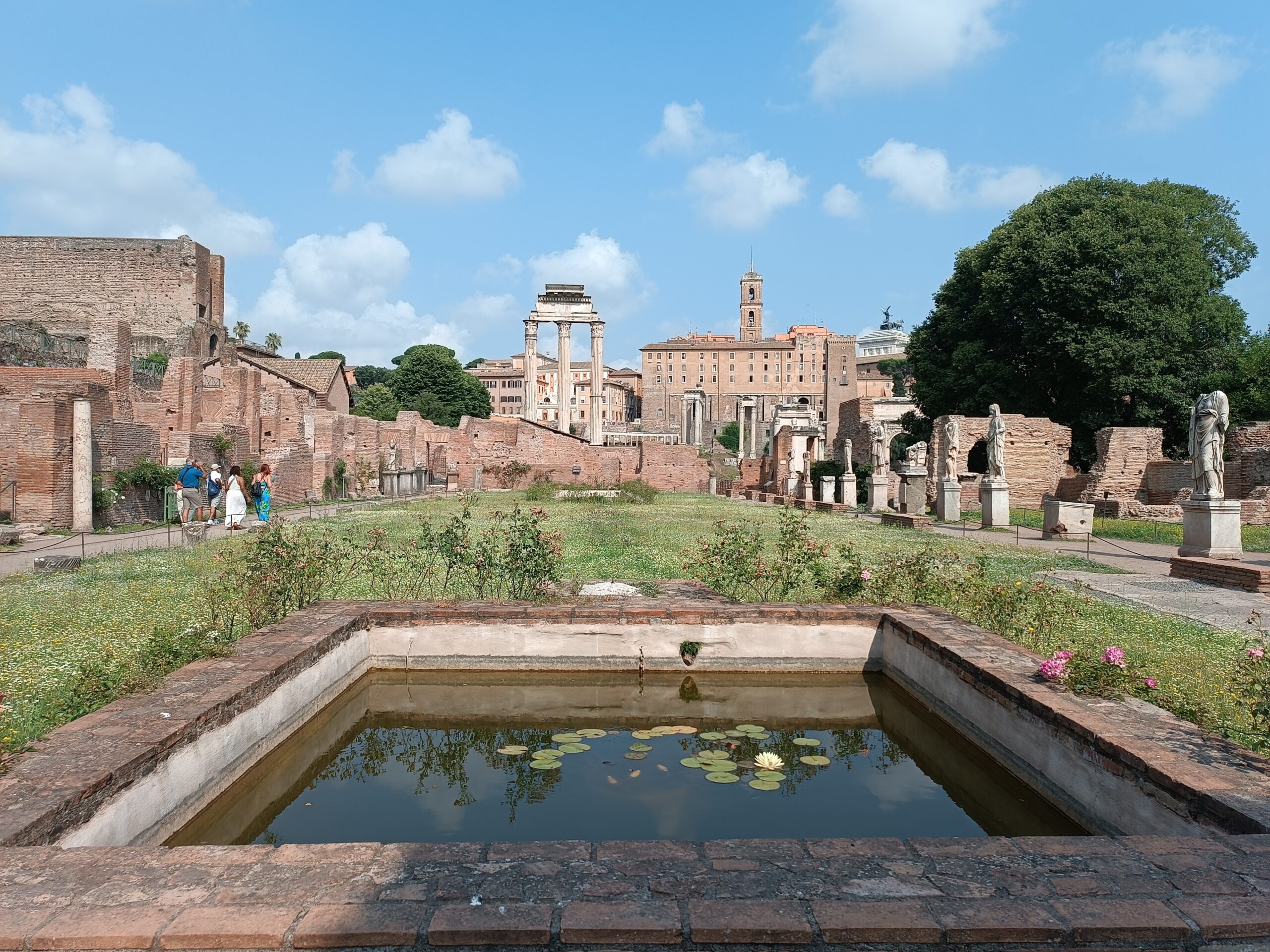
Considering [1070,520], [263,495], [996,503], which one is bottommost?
[1070,520]

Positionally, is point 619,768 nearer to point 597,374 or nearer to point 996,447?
point 996,447

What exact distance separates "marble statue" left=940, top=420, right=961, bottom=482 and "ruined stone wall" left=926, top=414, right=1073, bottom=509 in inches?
160

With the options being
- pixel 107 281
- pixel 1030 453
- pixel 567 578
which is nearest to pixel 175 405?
pixel 107 281

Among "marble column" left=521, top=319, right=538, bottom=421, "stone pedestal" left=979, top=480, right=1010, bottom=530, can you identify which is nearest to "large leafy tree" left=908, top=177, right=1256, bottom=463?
"stone pedestal" left=979, top=480, right=1010, bottom=530

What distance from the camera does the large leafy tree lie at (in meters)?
26.7

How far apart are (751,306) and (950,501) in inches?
4581

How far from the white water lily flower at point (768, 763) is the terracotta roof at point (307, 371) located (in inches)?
1675

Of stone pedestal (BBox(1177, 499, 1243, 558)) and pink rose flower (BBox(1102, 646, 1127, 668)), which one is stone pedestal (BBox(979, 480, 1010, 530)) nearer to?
stone pedestal (BBox(1177, 499, 1243, 558))

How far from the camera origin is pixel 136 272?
44.7 m

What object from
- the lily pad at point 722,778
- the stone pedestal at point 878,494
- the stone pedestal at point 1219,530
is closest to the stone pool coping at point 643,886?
the lily pad at point 722,778

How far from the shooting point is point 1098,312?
88.9ft

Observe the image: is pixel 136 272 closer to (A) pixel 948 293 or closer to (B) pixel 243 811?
(A) pixel 948 293

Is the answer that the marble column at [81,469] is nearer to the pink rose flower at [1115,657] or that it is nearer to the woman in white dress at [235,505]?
the woman in white dress at [235,505]

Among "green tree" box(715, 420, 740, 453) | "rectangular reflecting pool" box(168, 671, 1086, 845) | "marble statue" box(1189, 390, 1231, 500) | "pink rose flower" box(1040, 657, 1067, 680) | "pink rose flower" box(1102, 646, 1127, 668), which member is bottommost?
"rectangular reflecting pool" box(168, 671, 1086, 845)
